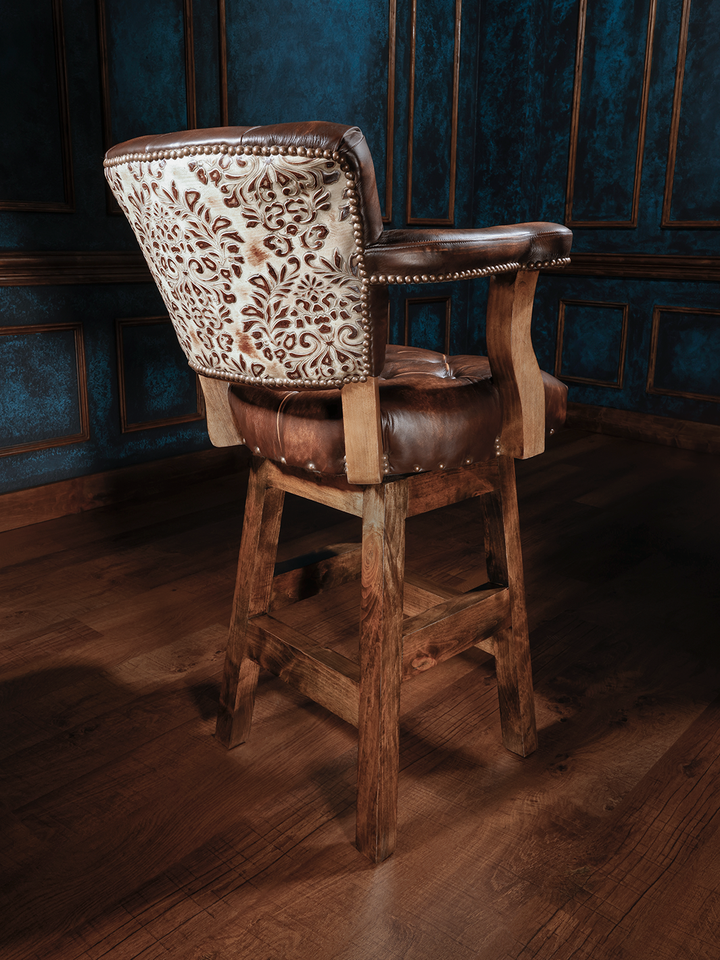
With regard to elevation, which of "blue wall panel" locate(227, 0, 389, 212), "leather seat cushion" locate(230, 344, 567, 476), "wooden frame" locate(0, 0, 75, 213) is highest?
"blue wall panel" locate(227, 0, 389, 212)

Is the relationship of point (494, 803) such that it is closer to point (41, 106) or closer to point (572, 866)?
point (572, 866)

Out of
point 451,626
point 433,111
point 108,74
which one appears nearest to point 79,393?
point 108,74

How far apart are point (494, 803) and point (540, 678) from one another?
427 mm

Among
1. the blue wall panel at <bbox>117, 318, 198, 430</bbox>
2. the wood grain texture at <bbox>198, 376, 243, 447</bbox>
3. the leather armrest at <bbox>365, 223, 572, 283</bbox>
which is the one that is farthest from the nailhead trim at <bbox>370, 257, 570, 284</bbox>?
the blue wall panel at <bbox>117, 318, 198, 430</bbox>

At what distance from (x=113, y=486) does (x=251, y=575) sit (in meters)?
1.62

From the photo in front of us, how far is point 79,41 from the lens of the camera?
2.38 meters

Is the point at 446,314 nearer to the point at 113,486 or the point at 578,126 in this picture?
the point at 578,126

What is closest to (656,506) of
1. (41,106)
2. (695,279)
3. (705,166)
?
(695,279)

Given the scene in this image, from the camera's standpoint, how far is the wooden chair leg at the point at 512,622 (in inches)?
49.1

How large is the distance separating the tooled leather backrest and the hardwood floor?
721mm

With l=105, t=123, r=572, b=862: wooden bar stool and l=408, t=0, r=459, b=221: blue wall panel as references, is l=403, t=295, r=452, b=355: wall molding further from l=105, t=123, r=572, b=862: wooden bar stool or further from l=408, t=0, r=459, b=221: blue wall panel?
l=105, t=123, r=572, b=862: wooden bar stool

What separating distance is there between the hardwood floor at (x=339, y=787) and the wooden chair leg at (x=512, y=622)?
6cm

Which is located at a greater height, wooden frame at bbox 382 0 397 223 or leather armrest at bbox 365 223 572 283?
wooden frame at bbox 382 0 397 223

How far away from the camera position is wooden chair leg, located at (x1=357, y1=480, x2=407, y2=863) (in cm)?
105
